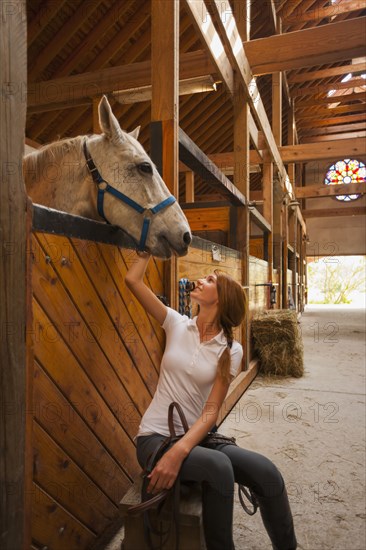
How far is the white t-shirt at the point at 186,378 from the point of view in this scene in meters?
1.37

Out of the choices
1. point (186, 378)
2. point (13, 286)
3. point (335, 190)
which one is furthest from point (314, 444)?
point (335, 190)

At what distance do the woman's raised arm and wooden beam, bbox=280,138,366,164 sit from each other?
6.64 m

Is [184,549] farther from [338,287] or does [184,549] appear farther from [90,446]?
[338,287]

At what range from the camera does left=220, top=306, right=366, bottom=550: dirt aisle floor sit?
5.04 feet

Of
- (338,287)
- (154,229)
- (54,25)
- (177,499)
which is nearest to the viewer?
(177,499)

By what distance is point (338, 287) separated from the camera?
64.7 feet

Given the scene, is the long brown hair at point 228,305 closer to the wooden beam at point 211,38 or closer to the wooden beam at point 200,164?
the wooden beam at point 200,164

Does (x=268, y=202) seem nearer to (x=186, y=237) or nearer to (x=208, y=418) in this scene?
(x=186, y=237)

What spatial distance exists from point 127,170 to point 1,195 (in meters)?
0.68

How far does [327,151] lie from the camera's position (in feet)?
24.0

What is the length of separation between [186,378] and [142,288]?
39cm

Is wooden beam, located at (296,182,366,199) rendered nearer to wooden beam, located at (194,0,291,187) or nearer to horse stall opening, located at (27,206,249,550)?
wooden beam, located at (194,0,291,187)

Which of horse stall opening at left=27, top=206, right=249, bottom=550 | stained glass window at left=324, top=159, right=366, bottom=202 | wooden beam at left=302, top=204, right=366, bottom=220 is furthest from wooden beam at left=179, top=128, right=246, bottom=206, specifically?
stained glass window at left=324, top=159, right=366, bottom=202

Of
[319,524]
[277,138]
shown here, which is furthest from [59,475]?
[277,138]
